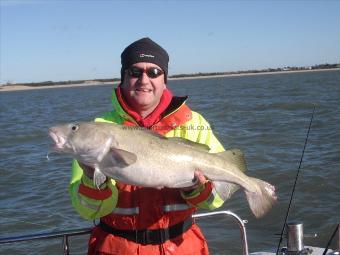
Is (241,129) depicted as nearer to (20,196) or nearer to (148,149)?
(20,196)

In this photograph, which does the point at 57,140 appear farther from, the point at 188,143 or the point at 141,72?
the point at 188,143

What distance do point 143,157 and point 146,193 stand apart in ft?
1.20

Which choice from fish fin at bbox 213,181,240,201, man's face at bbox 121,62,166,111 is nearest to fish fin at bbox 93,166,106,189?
man's face at bbox 121,62,166,111

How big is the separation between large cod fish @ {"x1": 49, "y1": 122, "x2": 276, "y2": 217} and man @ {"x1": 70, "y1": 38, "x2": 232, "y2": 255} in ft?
0.35

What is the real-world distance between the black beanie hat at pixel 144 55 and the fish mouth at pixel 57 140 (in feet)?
3.12

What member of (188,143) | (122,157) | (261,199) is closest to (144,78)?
(188,143)

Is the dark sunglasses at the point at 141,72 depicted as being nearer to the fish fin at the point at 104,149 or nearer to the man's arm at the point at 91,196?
the fish fin at the point at 104,149

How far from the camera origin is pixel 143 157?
4.00 meters

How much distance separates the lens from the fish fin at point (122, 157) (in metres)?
3.85

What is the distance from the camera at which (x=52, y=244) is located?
961 cm

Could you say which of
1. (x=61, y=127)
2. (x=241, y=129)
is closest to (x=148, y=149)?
(x=61, y=127)

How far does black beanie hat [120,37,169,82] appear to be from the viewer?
14.4ft

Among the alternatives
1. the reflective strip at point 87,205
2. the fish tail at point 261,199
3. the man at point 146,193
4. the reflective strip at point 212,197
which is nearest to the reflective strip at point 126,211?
the man at point 146,193

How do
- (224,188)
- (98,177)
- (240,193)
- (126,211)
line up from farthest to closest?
(240,193)
(224,188)
(126,211)
(98,177)
